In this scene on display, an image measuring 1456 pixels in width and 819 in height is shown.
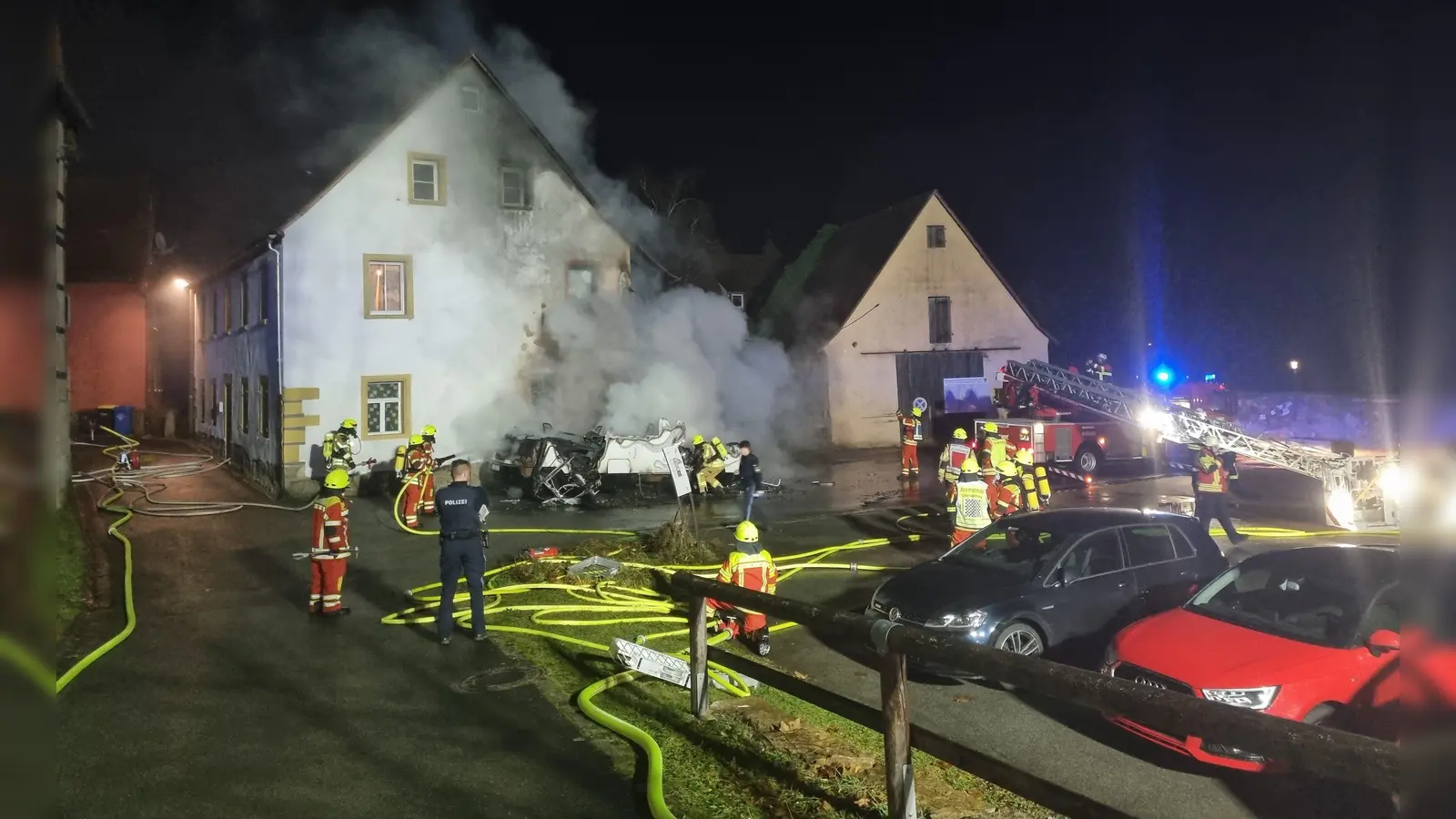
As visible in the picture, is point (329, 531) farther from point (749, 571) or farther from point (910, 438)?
point (910, 438)

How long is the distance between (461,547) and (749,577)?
2.63 meters

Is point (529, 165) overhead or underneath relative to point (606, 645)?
overhead

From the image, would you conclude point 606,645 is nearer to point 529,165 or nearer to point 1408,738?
point 1408,738

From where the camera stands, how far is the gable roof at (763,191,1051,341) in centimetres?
2823

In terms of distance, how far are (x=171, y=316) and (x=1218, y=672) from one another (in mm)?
34007

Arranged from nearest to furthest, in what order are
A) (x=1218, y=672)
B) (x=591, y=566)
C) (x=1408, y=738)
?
(x=1408, y=738) → (x=1218, y=672) → (x=591, y=566)

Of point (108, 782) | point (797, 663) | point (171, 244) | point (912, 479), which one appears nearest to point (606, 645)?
point (797, 663)

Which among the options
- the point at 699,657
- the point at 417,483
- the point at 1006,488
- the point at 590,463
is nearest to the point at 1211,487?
the point at 1006,488

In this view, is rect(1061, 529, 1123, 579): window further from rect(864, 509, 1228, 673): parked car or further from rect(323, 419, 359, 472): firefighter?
rect(323, 419, 359, 472): firefighter

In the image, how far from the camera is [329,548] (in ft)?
26.6

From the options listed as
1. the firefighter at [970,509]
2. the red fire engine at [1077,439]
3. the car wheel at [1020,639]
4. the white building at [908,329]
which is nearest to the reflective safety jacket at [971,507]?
the firefighter at [970,509]

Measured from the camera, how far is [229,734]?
17.0 feet

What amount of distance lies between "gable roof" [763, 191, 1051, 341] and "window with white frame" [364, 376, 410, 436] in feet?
46.7

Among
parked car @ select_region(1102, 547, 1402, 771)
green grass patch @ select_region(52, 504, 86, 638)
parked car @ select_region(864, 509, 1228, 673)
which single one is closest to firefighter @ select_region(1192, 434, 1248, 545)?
parked car @ select_region(864, 509, 1228, 673)
